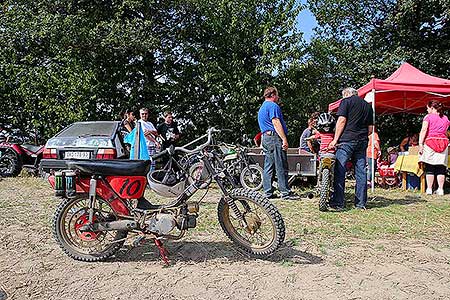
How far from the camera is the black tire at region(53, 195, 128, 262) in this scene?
4.14m

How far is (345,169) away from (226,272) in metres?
3.30

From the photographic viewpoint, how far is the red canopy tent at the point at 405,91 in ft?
31.0

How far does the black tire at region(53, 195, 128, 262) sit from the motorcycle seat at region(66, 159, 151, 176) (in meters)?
0.28

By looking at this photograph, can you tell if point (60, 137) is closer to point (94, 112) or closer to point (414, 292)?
point (94, 112)

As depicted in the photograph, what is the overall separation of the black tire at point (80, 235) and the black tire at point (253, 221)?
976mm

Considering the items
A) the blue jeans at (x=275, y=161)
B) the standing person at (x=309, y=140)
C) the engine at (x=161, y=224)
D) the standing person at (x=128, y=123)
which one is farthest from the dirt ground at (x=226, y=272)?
the standing person at (x=309, y=140)

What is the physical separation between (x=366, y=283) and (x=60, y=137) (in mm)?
7155

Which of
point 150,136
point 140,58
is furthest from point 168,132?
point 140,58

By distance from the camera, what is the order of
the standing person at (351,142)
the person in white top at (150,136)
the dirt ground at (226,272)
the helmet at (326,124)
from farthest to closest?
the person in white top at (150,136), the helmet at (326,124), the standing person at (351,142), the dirt ground at (226,272)

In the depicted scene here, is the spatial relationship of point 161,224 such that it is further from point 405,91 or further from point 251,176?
point 405,91

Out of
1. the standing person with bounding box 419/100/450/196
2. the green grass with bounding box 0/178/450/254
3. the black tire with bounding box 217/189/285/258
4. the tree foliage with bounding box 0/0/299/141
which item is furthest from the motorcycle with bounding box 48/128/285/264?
the tree foliage with bounding box 0/0/299/141

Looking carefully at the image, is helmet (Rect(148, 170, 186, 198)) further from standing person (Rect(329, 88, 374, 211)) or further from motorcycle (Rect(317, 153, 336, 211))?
standing person (Rect(329, 88, 374, 211))

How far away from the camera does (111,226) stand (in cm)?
409

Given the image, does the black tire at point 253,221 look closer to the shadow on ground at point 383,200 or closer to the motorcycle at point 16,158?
the shadow on ground at point 383,200
